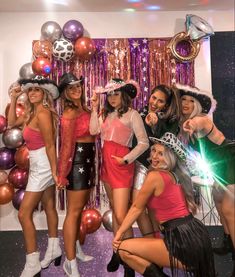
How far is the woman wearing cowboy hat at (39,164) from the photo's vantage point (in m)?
2.33

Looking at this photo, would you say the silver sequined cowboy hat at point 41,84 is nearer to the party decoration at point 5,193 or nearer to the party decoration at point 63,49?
the party decoration at point 63,49

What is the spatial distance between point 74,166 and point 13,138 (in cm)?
115

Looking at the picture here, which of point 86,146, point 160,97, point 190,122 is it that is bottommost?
point 86,146

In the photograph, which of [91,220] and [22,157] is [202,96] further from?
[22,157]

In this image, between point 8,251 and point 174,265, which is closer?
point 174,265

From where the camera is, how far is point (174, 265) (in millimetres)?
1820

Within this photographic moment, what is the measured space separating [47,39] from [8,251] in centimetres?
211

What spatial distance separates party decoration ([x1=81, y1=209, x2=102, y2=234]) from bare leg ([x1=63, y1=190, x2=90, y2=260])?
2.60 feet

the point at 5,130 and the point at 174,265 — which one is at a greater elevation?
the point at 5,130

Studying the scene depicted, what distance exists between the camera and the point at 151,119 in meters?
2.38

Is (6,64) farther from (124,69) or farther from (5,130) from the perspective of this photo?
(124,69)

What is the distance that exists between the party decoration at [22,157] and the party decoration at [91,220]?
0.75 meters

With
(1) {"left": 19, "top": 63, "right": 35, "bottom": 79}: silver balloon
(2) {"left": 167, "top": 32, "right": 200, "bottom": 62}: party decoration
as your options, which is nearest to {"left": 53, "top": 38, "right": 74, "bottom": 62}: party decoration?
(1) {"left": 19, "top": 63, "right": 35, "bottom": 79}: silver balloon

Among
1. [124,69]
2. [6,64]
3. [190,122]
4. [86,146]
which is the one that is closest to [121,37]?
[124,69]
